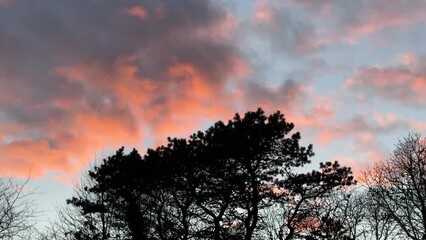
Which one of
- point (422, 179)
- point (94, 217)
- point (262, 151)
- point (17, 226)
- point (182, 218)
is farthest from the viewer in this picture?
point (94, 217)

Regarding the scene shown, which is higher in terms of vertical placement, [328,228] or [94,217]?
[94,217]

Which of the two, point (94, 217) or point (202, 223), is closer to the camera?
point (202, 223)

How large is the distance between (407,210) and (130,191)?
19156 millimetres

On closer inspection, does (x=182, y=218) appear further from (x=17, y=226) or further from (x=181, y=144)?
(x=17, y=226)

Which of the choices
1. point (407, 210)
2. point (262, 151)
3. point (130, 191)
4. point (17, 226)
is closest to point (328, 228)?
point (407, 210)

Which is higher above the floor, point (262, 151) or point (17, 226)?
point (262, 151)

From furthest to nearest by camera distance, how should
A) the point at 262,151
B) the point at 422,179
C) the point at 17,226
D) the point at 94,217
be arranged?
the point at 94,217 → the point at 422,179 → the point at 262,151 → the point at 17,226

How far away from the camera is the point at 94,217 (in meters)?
31.1

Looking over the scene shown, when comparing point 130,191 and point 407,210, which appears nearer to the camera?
point 130,191

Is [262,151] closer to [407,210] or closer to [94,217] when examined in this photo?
[407,210]

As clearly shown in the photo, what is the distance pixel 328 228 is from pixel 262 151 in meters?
9.60

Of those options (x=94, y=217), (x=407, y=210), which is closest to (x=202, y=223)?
(x=94, y=217)

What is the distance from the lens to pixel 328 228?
29.7 metres

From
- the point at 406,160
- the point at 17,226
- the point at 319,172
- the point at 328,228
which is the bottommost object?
the point at 17,226
